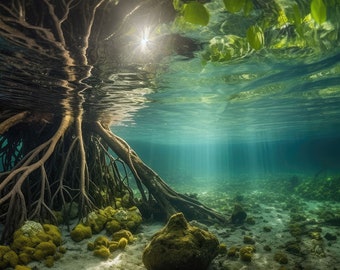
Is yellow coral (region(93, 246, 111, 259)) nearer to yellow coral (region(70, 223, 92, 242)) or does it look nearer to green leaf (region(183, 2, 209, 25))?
yellow coral (region(70, 223, 92, 242))

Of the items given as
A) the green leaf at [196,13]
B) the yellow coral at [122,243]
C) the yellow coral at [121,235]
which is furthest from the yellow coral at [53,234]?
the green leaf at [196,13]

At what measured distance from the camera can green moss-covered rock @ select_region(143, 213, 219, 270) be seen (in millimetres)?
5953

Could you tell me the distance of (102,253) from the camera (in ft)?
22.3

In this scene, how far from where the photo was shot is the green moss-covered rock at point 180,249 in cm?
595

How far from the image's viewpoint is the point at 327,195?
21641 mm

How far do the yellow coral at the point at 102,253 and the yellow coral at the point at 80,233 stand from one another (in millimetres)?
1140

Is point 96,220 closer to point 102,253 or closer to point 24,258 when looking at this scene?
point 102,253

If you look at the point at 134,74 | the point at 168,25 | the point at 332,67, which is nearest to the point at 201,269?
the point at 168,25

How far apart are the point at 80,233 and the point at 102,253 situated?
55.9 inches

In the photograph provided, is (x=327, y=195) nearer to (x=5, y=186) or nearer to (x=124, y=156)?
(x=124, y=156)

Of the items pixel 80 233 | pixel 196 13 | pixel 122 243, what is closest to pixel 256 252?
pixel 122 243

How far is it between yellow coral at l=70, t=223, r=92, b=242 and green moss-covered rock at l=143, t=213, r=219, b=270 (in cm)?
251

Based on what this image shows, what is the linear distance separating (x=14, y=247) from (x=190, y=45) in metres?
7.60

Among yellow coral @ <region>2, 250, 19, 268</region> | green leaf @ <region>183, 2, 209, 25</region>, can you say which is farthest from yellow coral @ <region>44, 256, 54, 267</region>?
green leaf @ <region>183, 2, 209, 25</region>
